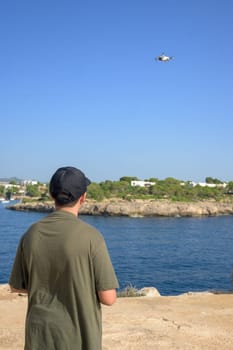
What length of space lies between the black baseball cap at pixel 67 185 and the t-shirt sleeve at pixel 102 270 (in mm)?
331

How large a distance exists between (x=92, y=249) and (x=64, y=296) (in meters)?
0.31

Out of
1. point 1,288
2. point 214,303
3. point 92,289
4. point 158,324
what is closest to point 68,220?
point 92,289

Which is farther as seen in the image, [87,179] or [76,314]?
[87,179]

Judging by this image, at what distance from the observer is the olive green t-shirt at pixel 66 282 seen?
2.24 metres

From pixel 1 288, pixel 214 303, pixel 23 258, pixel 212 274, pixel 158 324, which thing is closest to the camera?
pixel 23 258

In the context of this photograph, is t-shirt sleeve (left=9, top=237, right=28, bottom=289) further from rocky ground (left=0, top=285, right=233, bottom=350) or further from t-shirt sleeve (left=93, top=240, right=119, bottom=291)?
rocky ground (left=0, top=285, right=233, bottom=350)

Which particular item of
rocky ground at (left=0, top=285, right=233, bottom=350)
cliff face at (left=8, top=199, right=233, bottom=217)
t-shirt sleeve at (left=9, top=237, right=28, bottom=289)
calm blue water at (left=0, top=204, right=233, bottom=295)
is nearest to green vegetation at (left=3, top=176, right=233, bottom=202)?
cliff face at (left=8, top=199, right=233, bottom=217)

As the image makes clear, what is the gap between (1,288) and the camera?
29.1 ft

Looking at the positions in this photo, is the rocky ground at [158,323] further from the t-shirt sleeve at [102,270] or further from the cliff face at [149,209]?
the cliff face at [149,209]

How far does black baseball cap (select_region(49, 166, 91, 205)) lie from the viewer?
2.38 meters

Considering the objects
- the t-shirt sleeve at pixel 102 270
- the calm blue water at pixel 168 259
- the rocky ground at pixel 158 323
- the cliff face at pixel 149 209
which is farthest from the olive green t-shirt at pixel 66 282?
the cliff face at pixel 149 209

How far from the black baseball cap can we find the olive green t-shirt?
0.34ft

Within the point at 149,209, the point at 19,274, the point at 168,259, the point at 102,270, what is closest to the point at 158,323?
the point at 19,274

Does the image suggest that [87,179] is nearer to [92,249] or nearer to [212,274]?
[92,249]
